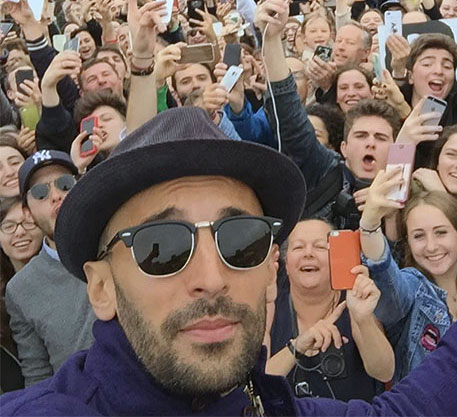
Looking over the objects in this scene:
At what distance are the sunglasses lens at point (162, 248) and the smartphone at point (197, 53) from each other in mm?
3084

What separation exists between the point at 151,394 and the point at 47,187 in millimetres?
2242

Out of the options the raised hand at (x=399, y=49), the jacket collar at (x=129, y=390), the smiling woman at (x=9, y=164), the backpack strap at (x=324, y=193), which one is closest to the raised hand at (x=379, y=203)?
the backpack strap at (x=324, y=193)

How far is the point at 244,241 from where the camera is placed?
1.25 meters

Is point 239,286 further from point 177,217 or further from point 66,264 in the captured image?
point 66,264

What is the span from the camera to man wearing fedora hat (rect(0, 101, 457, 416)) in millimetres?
1193

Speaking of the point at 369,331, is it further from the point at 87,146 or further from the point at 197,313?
the point at 87,146

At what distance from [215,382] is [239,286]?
0.16 metres

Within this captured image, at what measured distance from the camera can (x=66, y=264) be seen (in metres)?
1.42

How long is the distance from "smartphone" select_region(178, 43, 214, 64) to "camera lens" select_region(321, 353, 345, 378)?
2.11 metres

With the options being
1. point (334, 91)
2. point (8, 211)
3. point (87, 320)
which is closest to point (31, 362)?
point (87, 320)

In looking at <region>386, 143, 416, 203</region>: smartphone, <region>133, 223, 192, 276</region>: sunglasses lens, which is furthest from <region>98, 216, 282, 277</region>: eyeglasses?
<region>386, 143, 416, 203</region>: smartphone

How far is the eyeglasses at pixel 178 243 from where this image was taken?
47.9 inches

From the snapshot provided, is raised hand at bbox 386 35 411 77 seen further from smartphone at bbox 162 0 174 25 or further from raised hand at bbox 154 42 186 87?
smartphone at bbox 162 0 174 25

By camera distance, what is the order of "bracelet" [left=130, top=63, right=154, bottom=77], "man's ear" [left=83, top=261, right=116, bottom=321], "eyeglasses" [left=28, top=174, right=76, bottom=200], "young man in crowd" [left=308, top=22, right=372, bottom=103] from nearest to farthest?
"man's ear" [left=83, top=261, right=116, bottom=321] < "eyeglasses" [left=28, top=174, right=76, bottom=200] < "bracelet" [left=130, top=63, right=154, bottom=77] < "young man in crowd" [left=308, top=22, right=372, bottom=103]
